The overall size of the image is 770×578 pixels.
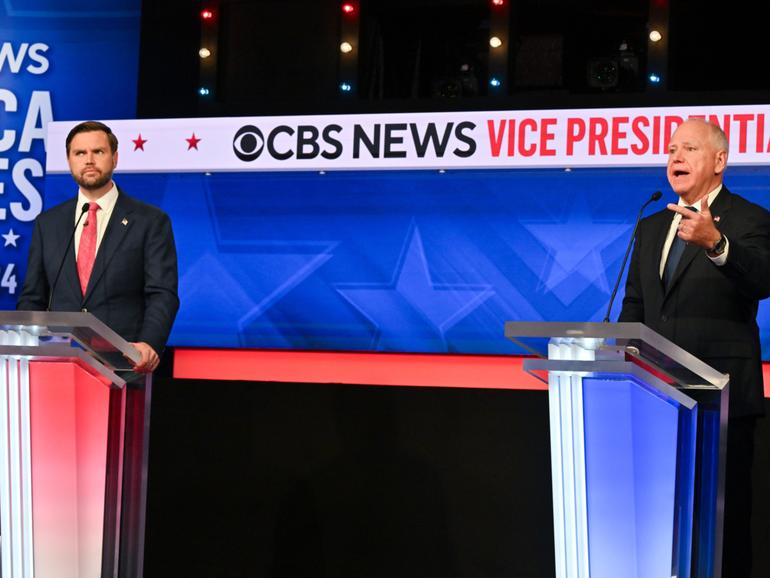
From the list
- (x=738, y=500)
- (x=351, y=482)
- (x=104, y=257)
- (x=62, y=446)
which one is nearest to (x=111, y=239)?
(x=104, y=257)

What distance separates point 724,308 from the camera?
254 cm

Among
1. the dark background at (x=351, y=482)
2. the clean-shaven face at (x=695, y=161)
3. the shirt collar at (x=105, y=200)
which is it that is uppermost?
the clean-shaven face at (x=695, y=161)

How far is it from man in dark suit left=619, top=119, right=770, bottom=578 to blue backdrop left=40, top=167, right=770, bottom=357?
1.81 meters

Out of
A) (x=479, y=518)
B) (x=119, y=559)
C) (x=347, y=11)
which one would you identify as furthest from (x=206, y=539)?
(x=347, y=11)

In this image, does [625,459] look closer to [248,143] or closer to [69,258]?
[69,258]

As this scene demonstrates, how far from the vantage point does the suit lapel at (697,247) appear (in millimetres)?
2576

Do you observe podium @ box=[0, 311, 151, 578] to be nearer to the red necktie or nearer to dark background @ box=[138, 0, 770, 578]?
the red necktie

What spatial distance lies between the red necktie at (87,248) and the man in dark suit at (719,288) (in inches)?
55.5

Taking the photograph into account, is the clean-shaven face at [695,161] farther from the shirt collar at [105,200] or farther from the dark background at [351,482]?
the shirt collar at [105,200]

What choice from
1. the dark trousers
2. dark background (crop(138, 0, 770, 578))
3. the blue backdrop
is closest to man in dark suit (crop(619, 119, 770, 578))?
the dark trousers

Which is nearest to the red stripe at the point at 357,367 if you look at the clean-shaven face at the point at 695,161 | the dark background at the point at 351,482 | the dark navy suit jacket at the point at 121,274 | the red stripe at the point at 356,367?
the red stripe at the point at 356,367

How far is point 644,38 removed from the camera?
4887 mm

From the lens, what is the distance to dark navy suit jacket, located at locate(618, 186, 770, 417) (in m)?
2.48

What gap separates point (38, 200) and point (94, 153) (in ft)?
7.52
